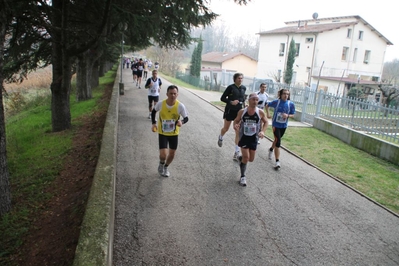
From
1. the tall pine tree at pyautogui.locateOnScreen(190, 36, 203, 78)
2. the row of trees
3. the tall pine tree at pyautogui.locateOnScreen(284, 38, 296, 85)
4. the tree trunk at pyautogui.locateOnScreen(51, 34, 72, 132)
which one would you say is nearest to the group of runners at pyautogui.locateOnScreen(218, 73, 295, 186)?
the row of trees

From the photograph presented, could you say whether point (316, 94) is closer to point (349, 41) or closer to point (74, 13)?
point (74, 13)

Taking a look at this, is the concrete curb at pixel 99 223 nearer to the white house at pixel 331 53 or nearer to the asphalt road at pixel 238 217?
the asphalt road at pixel 238 217

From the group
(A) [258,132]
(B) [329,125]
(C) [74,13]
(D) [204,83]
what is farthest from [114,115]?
(D) [204,83]

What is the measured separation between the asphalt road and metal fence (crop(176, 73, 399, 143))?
4.00m

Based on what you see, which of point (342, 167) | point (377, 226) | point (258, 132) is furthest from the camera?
point (342, 167)

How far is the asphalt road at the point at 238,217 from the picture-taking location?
14.1 ft

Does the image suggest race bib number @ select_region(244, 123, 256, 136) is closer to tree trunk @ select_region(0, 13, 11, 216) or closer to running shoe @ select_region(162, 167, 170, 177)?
running shoe @ select_region(162, 167, 170, 177)

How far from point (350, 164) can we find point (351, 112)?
3.70 meters

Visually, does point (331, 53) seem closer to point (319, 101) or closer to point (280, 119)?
point (319, 101)

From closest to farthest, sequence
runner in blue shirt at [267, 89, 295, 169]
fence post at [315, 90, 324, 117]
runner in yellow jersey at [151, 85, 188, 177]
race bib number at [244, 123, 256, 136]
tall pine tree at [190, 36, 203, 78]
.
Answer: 1. runner in yellow jersey at [151, 85, 188, 177]
2. race bib number at [244, 123, 256, 136]
3. runner in blue shirt at [267, 89, 295, 169]
4. fence post at [315, 90, 324, 117]
5. tall pine tree at [190, 36, 203, 78]

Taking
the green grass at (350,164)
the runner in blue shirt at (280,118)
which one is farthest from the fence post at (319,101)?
the runner in blue shirt at (280,118)

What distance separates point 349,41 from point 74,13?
1491 inches

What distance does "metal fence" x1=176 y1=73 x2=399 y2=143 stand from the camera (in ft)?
34.4

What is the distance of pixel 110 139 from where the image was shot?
293 inches
